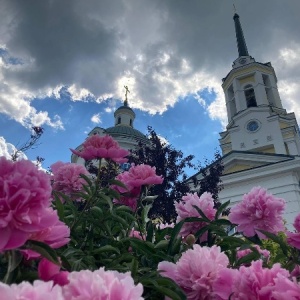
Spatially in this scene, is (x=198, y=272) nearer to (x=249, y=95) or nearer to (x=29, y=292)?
(x=29, y=292)

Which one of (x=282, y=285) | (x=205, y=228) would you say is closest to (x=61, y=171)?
(x=205, y=228)

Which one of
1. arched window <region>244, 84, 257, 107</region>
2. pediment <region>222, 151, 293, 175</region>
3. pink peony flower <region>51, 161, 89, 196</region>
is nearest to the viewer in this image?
pink peony flower <region>51, 161, 89, 196</region>

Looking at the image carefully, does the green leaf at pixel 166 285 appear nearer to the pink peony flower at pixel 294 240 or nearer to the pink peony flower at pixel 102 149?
the pink peony flower at pixel 294 240

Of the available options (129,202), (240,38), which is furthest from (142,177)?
(240,38)

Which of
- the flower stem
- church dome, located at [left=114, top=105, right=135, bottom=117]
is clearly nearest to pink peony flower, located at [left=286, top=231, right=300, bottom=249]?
the flower stem

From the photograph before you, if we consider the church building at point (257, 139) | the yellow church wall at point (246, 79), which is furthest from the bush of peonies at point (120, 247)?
the yellow church wall at point (246, 79)

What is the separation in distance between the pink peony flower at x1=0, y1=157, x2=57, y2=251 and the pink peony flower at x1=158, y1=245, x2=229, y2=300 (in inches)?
18.1

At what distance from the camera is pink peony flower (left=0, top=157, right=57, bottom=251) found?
65cm

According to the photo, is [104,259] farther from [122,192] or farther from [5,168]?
[5,168]

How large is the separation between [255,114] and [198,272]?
19.1 metres

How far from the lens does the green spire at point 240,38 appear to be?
26.7m

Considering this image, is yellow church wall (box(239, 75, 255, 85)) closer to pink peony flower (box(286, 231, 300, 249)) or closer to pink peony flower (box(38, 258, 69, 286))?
pink peony flower (box(286, 231, 300, 249))

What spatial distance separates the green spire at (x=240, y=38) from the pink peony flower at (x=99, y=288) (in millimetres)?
28202

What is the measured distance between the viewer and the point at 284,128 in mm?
17969
